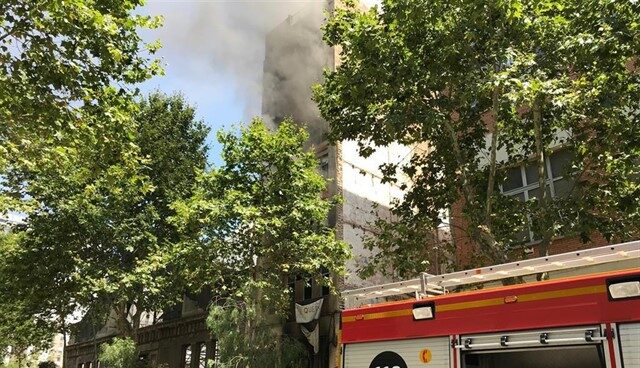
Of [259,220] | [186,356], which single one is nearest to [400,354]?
[259,220]

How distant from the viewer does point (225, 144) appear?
1584cm

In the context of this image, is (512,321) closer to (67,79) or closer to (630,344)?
(630,344)

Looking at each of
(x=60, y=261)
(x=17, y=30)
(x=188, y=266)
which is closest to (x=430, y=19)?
(x=17, y=30)

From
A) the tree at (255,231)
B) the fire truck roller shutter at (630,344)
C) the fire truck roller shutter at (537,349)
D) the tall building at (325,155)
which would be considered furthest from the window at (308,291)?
the fire truck roller shutter at (630,344)

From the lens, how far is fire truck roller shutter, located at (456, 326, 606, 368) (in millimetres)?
4172

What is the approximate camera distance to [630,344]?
12.8 ft

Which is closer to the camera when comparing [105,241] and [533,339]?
[533,339]

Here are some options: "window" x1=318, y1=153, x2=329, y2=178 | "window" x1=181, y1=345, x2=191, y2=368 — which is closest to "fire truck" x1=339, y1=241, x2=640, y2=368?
"window" x1=318, y1=153, x2=329, y2=178

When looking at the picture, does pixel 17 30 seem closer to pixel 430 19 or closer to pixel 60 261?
pixel 430 19

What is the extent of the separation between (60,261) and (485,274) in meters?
16.5

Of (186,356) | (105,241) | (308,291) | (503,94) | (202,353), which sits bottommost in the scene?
(186,356)

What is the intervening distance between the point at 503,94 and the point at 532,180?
5.38 meters

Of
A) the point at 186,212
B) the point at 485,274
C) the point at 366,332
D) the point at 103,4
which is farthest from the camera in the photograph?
the point at 186,212

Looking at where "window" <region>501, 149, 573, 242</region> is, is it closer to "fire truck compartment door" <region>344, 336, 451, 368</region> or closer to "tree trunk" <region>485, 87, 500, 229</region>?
"tree trunk" <region>485, 87, 500, 229</region>
